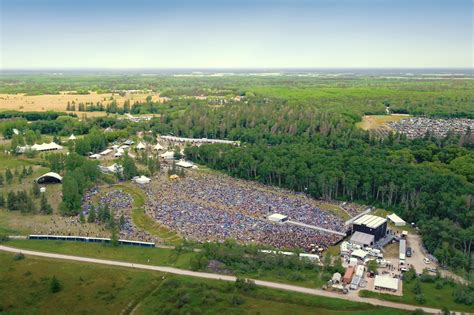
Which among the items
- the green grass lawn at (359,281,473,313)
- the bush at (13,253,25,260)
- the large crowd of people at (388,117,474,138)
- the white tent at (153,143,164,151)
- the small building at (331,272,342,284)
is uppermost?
the large crowd of people at (388,117,474,138)

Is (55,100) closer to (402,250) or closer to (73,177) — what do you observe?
(73,177)

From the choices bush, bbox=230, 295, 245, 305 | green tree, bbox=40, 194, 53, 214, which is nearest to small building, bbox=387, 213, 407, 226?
bush, bbox=230, 295, 245, 305

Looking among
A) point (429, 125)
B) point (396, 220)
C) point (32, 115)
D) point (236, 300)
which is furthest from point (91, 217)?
point (429, 125)

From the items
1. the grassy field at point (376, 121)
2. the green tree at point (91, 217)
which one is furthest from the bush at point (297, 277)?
the grassy field at point (376, 121)

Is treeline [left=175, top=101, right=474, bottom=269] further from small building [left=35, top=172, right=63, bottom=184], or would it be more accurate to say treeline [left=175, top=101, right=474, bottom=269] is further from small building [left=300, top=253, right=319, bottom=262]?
small building [left=35, top=172, right=63, bottom=184]

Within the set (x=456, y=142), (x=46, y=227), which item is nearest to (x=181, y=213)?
(x=46, y=227)

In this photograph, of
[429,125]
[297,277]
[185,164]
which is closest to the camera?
[297,277]
